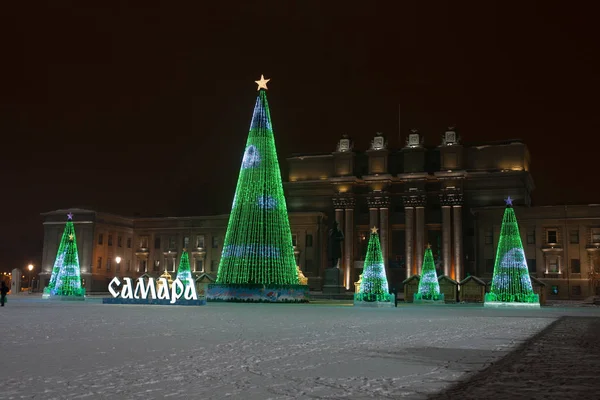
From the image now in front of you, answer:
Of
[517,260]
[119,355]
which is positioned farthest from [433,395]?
[517,260]

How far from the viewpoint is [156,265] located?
9406cm

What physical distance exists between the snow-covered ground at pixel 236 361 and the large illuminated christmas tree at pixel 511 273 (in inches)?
1007

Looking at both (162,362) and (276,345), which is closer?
(162,362)

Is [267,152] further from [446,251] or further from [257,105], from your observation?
[446,251]

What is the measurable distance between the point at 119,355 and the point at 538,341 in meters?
10.6

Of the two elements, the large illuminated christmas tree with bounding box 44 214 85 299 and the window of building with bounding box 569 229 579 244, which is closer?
the large illuminated christmas tree with bounding box 44 214 85 299

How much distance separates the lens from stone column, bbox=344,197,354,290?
275 ft

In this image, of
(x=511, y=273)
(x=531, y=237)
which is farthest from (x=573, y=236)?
(x=511, y=273)

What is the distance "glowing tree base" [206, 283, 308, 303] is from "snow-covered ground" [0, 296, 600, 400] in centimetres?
2195

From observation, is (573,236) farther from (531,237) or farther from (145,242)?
(145,242)

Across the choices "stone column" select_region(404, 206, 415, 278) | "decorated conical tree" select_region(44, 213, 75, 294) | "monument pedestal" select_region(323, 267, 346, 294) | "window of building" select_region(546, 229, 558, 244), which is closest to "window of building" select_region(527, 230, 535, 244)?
"window of building" select_region(546, 229, 558, 244)

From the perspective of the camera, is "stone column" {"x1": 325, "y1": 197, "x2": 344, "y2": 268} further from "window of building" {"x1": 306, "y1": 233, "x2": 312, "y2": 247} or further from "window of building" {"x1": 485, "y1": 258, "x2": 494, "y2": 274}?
"window of building" {"x1": 485, "y1": 258, "x2": 494, "y2": 274}

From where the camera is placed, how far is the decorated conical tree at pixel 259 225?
39.8m

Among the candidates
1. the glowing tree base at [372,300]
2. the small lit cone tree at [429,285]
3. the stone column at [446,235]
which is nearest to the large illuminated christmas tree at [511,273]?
the glowing tree base at [372,300]
